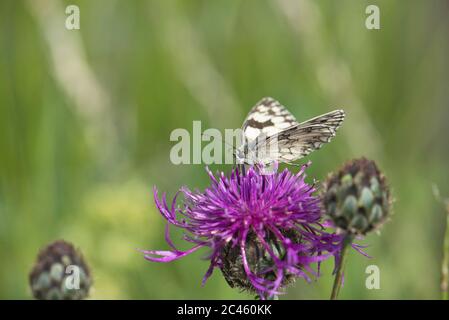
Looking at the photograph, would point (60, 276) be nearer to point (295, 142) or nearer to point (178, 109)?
point (295, 142)

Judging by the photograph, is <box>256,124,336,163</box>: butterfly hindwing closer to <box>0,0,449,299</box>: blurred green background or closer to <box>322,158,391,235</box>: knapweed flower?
<box>322,158,391,235</box>: knapweed flower

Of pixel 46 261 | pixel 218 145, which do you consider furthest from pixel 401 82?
pixel 46 261

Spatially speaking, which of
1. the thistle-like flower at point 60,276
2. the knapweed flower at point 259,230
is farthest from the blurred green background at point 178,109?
the knapweed flower at point 259,230

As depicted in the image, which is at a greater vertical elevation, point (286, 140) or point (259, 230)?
point (286, 140)

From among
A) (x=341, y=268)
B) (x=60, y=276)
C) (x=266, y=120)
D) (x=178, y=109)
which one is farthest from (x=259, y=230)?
(x=178, y=109)

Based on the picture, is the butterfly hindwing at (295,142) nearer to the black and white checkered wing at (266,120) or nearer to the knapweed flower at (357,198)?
the black and white checkered wing at (266,120)
